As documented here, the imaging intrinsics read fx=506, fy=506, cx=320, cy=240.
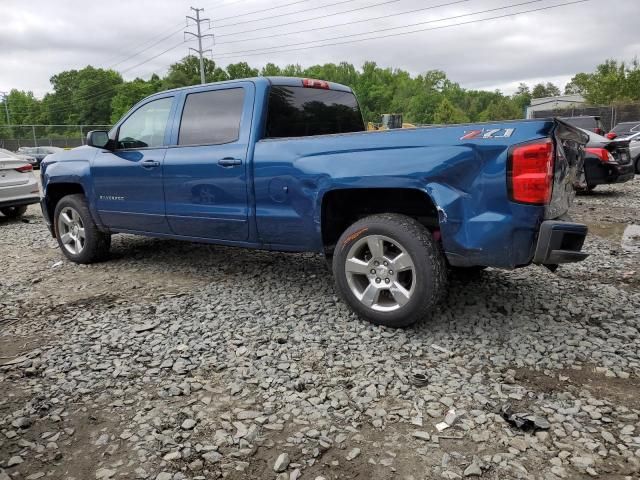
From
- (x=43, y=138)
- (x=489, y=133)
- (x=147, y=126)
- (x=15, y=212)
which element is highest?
(x=43, y=138)

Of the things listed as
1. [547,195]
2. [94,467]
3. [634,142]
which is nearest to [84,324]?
[94,467]

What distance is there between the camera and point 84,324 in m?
4.09

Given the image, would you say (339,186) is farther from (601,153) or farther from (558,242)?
(601,153)

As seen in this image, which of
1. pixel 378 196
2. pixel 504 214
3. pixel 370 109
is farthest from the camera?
pixel 370 109

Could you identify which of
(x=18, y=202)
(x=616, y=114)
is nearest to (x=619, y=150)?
(x=18, y=202)

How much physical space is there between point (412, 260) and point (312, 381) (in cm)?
110

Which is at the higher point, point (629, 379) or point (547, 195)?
point (547, 195)

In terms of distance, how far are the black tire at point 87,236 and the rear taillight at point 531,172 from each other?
468 centimetres

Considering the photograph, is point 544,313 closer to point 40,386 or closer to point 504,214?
point 504,214

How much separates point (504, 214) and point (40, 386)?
10.2 ft

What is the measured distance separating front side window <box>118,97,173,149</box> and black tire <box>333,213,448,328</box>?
2.44m

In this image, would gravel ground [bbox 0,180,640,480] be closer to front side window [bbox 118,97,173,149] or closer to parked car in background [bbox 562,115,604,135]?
front side window [bbox 118,97,173,149]

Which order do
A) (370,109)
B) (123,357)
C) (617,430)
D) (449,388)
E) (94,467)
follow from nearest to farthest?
(94,467), (617,430), (449,388), (123,357), (370,109)

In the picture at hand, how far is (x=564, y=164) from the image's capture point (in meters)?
3.39
